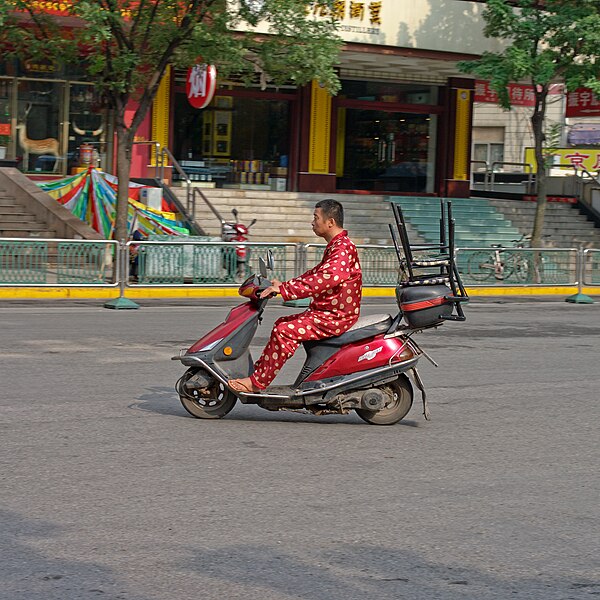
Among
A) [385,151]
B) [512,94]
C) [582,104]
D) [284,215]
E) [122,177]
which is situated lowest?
[284,215]

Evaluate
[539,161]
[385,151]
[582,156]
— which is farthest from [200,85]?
[582,156]

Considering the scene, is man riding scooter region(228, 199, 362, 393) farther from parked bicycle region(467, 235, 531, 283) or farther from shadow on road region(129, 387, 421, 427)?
parked bicycle region(467, 235, 531, 283)

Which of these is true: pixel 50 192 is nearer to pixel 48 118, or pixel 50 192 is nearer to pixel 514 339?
pixel 48 118

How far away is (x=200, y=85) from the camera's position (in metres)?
28.0

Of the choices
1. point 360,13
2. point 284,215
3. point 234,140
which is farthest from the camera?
point 234,140

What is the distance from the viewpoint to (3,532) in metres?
5.59

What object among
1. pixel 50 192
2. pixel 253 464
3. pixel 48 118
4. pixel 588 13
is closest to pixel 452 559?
pixel 253 464

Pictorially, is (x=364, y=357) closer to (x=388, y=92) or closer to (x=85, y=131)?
(x=85, y=131)

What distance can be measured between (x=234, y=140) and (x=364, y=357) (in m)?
24.5

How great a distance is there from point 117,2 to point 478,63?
11.0 metres

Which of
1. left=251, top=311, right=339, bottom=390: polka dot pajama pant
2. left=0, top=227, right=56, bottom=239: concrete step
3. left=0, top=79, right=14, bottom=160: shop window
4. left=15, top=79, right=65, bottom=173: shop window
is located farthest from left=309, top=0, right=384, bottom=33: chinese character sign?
left=251, top=311, right=339, bottom=390: polka dot pajama pant

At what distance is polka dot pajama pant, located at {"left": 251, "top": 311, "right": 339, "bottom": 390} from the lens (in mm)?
8312

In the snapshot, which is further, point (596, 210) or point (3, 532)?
point (596, 210)

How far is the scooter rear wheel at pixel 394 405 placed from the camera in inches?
338
